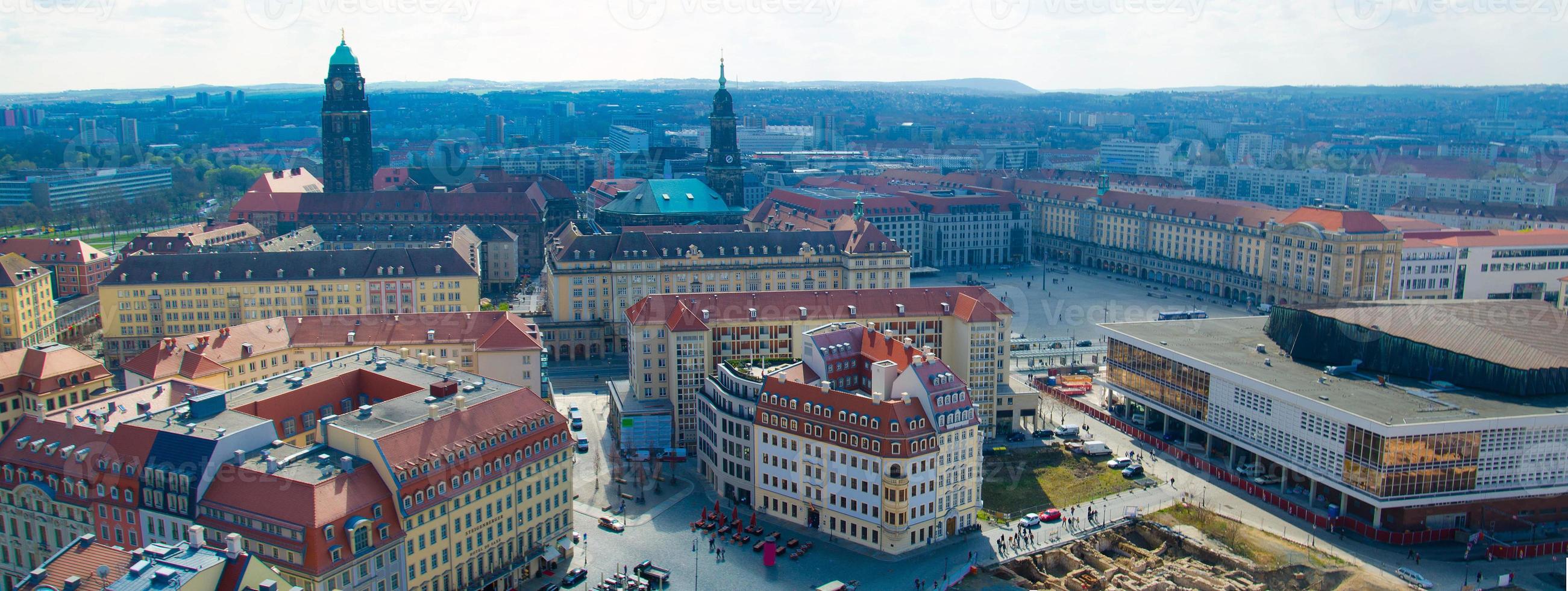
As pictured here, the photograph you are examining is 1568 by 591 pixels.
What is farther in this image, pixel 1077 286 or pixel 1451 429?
pixel 1077 286

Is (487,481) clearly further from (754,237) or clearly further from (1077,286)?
(1077,286)

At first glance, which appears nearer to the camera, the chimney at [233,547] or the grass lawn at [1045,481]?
the chimney at [233,547]

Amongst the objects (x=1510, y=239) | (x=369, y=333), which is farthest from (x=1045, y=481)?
(x=1510, y=239)

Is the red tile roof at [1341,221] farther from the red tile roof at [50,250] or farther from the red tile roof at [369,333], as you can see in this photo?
the red tile roof at [50,250]

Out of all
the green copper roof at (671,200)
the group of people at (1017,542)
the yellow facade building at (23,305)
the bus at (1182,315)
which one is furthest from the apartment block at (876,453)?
the green copper roof at (671,200)

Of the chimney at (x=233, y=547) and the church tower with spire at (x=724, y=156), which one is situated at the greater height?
the church tower with spire at (x=724, y=156)

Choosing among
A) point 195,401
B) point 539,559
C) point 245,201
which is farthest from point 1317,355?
point 245,201
